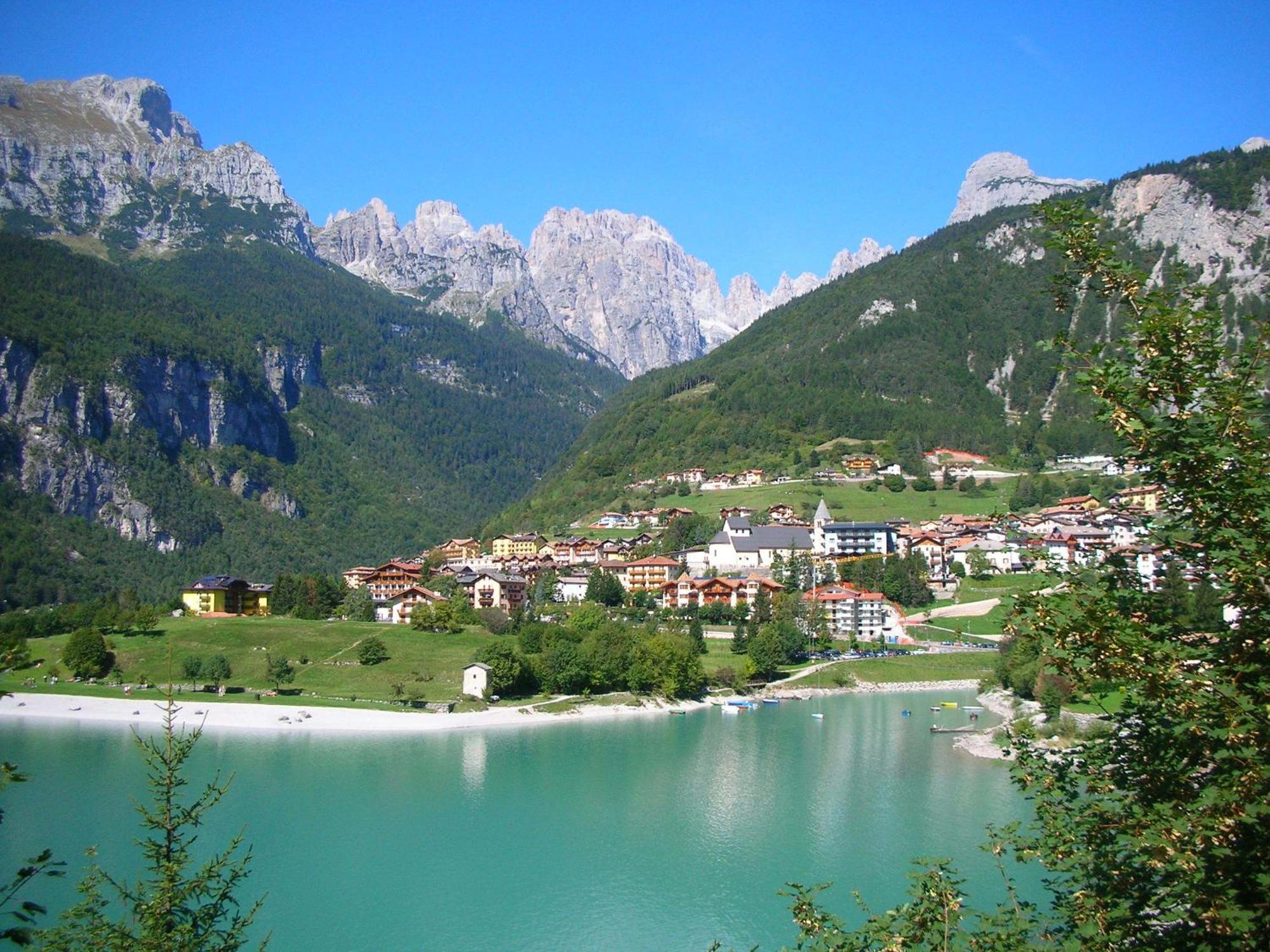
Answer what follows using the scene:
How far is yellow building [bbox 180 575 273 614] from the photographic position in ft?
203

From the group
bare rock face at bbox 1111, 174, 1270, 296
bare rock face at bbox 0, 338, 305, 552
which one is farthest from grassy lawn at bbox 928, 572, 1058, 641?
bare rock face at bbox 0, 338, 305, 552

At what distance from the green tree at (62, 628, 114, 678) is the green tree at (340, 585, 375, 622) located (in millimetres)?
14324

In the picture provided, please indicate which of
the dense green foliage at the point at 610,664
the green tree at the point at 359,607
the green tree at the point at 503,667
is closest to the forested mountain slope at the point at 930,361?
the green tree at the point at 359,607

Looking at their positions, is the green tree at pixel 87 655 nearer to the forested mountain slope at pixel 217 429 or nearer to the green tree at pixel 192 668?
the green tree at pixel 192 668

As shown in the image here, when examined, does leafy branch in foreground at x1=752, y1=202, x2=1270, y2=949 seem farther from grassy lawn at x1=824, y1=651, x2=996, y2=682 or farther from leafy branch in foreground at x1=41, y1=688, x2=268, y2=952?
grassy lawn at x1=824, y1=651, x2=996, y2=682

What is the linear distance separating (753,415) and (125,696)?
7741 centimetres

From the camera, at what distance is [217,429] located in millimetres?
130125

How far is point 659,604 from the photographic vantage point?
65750 mm

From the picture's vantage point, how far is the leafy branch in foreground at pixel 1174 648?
495 centimetres

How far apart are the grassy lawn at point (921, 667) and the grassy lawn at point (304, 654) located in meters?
21.2

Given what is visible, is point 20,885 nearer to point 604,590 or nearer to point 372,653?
point 372,653

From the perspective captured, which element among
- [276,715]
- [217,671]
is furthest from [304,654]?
[276,715]

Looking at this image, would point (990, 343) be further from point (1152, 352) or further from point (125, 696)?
point (1152, 352)

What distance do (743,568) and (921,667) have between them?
1986 centimetres
